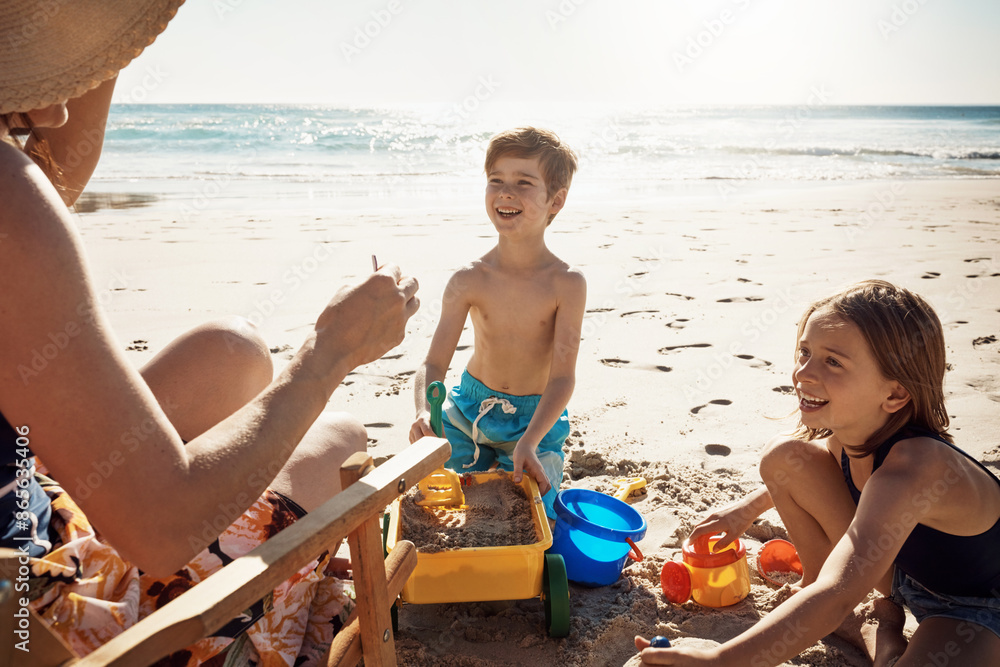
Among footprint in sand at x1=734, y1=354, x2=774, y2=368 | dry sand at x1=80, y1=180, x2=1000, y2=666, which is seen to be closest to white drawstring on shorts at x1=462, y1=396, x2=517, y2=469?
dry sand at x1=80, y1=180, x2=1000, y2=666

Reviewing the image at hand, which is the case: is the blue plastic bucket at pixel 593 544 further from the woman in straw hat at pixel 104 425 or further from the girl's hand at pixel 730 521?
the woman in straw hat at pixel 104 425

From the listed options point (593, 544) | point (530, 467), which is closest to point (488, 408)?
point (530, 467)

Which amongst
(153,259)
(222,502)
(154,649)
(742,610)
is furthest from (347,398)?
(153,259)

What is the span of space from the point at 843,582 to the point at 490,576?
35.6 inches

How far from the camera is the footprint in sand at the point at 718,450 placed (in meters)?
2.94

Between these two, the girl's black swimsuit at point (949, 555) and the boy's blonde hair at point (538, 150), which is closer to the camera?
the girl's black swimsuit at point (949, 555)

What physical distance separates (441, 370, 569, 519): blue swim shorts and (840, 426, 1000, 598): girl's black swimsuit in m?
1.21

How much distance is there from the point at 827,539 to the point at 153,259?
585 cm

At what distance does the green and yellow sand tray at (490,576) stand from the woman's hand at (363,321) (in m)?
0.75

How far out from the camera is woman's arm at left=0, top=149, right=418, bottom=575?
93 cm

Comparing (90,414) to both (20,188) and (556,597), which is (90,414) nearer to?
(20,188)

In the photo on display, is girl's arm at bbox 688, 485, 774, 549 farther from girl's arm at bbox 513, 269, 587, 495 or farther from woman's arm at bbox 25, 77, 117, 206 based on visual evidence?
woman's arm at bbox 25, 77, 117, 206

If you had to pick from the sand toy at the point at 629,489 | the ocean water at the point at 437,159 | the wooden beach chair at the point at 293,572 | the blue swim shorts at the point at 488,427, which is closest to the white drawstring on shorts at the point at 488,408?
the blue swim shorts at the point at 488,427

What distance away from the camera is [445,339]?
9.39ft
